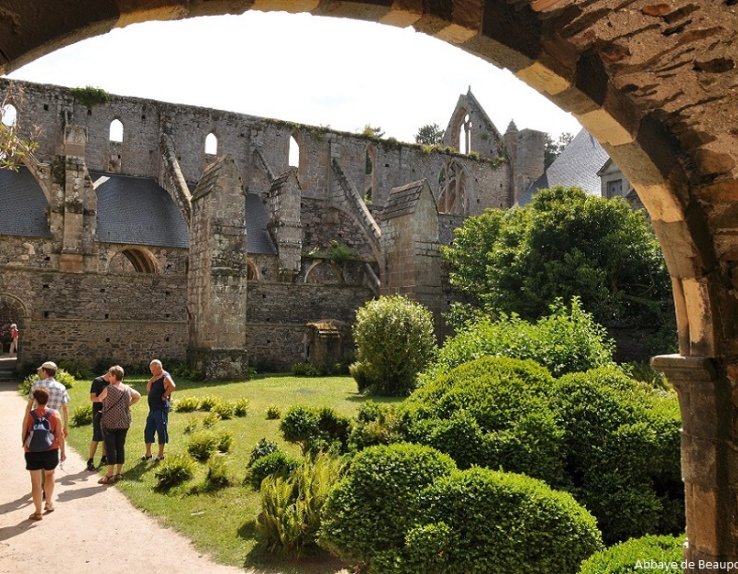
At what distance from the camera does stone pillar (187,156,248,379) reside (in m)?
17.5

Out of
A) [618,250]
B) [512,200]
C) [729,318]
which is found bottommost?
[729,318]

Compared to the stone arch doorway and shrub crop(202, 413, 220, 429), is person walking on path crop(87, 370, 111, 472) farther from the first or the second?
the stone arch doorway

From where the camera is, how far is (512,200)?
36.5m

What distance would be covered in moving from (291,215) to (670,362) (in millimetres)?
22213

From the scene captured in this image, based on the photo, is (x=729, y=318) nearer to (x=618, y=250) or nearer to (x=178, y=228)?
(x=618, y=250)

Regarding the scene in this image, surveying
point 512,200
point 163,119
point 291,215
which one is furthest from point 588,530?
point 512,200

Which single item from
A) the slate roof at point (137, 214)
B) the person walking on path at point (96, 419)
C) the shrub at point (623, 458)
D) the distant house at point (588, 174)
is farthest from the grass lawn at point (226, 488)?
the distant house at point (588, 174)

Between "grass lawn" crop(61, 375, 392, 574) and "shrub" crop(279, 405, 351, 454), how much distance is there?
505 millimetres

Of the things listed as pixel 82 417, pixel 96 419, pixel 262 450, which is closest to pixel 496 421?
pixel 262 450

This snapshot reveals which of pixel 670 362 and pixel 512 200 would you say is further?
pixel 512 200

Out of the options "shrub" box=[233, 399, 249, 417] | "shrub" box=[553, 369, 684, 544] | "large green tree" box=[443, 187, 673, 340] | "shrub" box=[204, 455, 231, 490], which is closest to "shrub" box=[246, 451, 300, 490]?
"shrub" box=[204, 455, 231, 490]

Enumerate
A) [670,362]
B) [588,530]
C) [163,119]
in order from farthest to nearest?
1. [163,119]
2. [588,530]
3. [670,362]

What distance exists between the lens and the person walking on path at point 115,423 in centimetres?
869

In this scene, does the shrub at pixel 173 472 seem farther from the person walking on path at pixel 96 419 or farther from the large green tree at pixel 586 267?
the large green tree at pixel 586 267
